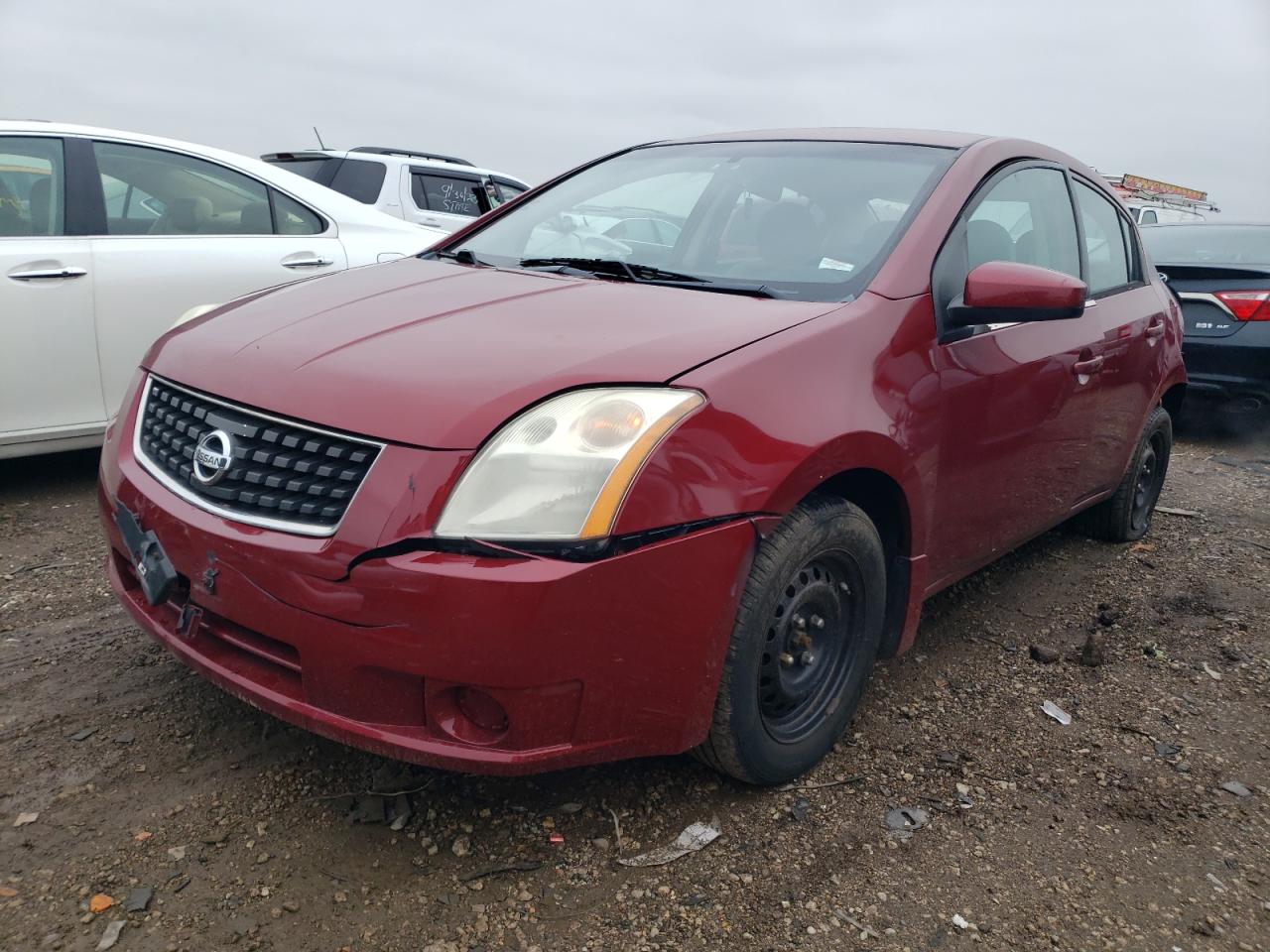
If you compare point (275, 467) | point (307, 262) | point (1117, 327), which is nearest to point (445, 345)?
point (275, 467)

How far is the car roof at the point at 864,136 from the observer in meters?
3.02


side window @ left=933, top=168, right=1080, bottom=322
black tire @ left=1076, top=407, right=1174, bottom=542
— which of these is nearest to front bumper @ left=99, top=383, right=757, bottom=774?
side window @ left=933, top=168, right=1080, bottom=322

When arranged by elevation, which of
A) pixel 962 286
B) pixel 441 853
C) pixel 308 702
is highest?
pixel 962 286

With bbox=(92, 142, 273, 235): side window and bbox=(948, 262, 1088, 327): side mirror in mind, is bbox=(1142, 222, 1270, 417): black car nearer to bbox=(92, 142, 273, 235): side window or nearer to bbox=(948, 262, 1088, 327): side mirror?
bbox=(948, 262, 1088, 327): side mirror

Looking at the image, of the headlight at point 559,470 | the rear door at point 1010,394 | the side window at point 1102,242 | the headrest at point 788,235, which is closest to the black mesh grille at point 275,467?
the headlight at point 559,470

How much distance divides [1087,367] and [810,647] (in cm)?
159

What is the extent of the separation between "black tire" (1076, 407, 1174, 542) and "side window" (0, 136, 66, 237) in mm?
4386

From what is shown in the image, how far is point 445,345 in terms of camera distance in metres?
2.10

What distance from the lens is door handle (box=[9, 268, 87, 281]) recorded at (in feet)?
12.6

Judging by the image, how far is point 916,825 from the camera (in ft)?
7.54

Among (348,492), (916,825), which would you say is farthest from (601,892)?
(348,492)

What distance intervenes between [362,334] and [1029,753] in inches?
78.0

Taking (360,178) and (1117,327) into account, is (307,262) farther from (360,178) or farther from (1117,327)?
(360,178)

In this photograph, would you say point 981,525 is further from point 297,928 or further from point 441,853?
point 297,928
